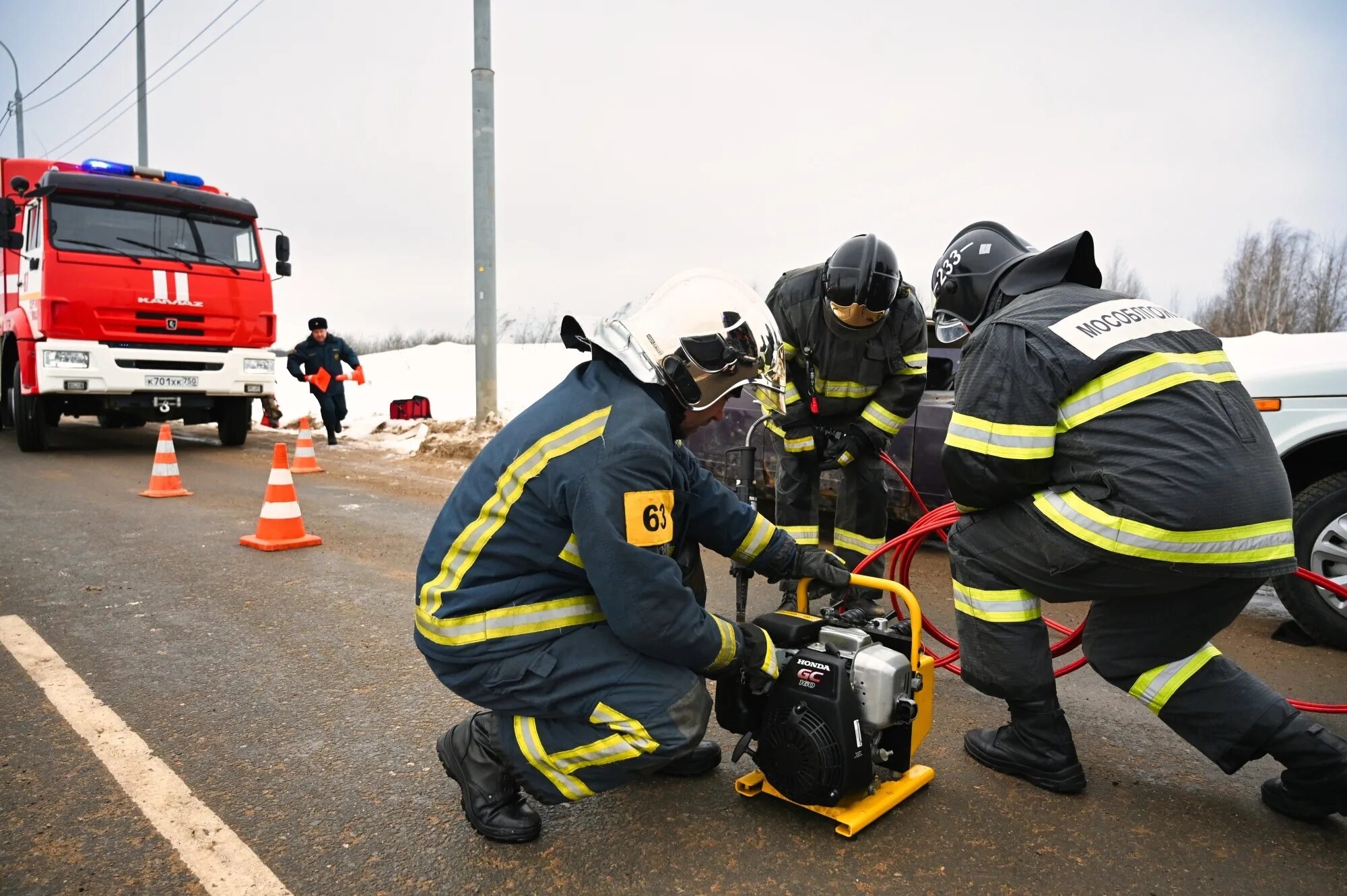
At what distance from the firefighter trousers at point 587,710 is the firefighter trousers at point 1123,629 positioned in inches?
39.9

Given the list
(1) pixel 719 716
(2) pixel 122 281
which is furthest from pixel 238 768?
(2) pixel 122 281

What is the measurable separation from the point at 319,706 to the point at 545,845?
1335mm

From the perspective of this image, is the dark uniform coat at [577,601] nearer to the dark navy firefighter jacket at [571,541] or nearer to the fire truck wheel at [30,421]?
the dark navy firefighter jacket at [571,541]

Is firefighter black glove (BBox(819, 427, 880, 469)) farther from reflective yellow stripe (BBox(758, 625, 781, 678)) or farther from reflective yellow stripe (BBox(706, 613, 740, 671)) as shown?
reflective yellow stripe (BBox(706, 613, 740, 671))

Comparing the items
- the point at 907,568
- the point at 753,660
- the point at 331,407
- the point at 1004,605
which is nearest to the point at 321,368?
the point at 331,407

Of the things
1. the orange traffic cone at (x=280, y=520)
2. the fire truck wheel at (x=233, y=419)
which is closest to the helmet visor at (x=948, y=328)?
the orange traffic cone at (x=280, y=520)

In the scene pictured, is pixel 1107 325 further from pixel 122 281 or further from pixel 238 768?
pixel 122 281

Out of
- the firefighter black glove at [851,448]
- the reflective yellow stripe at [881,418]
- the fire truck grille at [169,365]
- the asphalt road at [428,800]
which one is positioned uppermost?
the fire truck grille at [169,365]

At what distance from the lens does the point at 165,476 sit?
808 centimetres

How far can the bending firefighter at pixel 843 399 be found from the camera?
4484mm

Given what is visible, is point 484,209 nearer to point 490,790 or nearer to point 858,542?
point 858,542

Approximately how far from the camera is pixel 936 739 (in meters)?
3.21

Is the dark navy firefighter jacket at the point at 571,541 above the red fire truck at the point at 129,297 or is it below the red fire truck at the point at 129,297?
below

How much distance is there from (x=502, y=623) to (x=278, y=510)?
4194 mm
